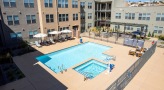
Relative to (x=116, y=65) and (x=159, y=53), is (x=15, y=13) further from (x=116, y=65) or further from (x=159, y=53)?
(x=159, y=53)

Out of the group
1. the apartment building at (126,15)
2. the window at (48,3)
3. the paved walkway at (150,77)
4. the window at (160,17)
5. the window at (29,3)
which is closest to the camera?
the paved walkway at (150,77)

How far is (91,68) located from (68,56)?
5.25 meters

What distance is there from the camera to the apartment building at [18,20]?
18.8 metres

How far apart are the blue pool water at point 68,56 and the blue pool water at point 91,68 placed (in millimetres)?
1678

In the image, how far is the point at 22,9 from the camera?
66.6 feet

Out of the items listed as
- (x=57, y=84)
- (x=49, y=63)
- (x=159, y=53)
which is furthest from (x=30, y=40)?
(x=159, y=53)

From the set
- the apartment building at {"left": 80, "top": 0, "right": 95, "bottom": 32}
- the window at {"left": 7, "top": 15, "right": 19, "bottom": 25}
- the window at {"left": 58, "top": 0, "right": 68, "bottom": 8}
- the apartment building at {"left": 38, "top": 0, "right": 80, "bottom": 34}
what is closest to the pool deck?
the window at {"left": 7, "top": 15, "right": 19, "bottom": 25}

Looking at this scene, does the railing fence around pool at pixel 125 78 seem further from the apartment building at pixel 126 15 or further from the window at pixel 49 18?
the window at pixel 49 18

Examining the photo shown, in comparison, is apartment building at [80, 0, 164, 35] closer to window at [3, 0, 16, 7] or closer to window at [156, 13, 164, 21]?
Result: window at [156, 13, 164, 21]

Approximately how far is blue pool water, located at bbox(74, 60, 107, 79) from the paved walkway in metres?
3.85

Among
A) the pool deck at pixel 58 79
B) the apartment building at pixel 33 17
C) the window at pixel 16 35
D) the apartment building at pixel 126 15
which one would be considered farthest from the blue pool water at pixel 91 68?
the apartment building at pixel 126 15

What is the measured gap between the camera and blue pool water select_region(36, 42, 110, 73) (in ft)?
49.9

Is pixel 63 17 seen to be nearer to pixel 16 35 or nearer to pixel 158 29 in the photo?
pixel 16 35

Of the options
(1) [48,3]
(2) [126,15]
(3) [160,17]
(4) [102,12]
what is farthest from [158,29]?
(1) [48,3]
